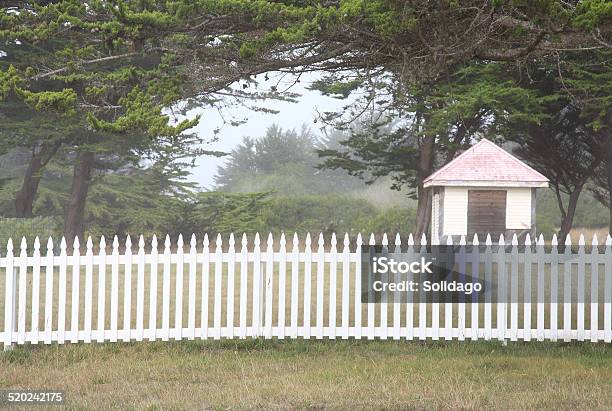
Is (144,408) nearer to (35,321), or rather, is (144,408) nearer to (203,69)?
(35,321)

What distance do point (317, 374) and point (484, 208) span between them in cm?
1330

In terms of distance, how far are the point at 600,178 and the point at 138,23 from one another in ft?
89.0

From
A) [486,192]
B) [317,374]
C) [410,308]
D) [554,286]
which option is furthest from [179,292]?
[486,192]

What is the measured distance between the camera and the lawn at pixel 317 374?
636cm

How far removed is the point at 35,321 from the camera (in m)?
9.03

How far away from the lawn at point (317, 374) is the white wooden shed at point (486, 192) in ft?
34.0

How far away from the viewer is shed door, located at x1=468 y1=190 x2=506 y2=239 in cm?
1977

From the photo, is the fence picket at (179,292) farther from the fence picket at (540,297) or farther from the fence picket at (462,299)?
the fence picket at (540,297)

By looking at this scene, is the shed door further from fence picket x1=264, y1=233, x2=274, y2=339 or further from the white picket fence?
fence picket x1=264, y1=233, x2=274, y2=339

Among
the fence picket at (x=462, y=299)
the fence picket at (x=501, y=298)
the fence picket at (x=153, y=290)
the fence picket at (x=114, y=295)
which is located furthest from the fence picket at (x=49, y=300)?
the fence picket at (x=501, y=298)

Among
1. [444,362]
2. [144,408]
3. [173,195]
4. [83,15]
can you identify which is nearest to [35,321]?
[144,408]

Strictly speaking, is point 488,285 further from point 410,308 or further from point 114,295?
point 114,295

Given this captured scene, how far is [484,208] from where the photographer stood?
19750 mm

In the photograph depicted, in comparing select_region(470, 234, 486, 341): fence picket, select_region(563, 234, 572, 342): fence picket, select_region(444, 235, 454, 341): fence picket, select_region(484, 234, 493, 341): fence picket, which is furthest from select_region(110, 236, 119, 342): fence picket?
select_region(563, 234, 572, 342): fence picket
